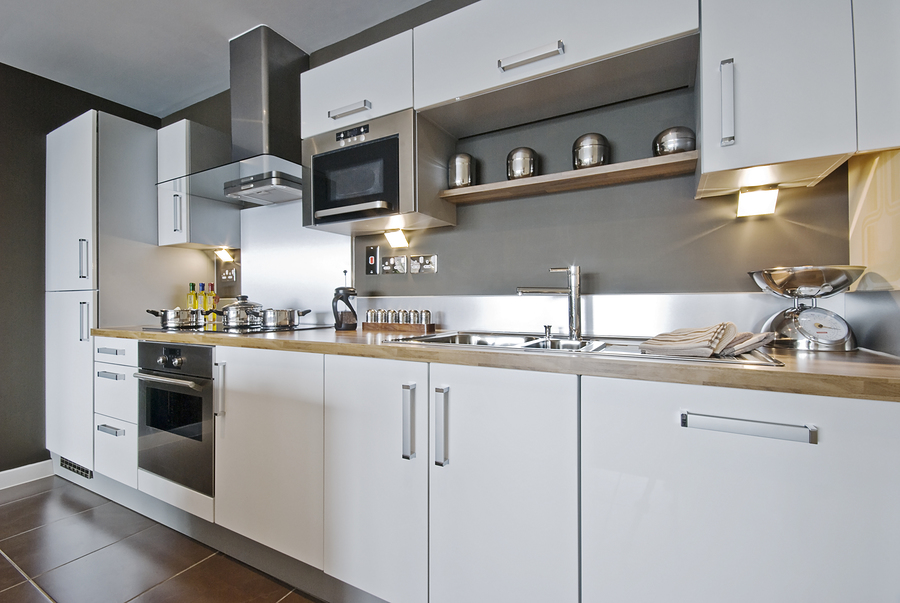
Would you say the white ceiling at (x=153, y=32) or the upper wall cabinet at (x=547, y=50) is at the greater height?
the white ceiling at (x=153, y=32)

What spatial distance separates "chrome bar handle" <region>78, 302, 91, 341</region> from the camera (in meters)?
2.42

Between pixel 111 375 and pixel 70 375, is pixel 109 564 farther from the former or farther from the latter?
pixel 70 375

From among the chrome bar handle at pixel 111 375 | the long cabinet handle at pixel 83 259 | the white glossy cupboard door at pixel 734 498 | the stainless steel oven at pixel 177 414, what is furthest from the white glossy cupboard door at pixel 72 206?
the white glossy cupboard door at pixel 734 498

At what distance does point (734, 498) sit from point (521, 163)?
130cm

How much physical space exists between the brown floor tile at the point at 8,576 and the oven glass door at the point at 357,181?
1.83 meters

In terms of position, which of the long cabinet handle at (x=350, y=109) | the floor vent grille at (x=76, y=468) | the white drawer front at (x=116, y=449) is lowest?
the floor vent grille at (x=76, y=468)

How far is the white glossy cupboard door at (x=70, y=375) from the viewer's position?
2.39m

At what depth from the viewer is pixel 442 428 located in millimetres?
1191

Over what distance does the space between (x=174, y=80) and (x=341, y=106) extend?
1.77 m

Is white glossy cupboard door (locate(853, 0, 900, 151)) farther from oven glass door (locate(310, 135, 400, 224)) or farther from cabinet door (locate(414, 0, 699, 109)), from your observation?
oven glass door (locate(310, 135, 400, 224))

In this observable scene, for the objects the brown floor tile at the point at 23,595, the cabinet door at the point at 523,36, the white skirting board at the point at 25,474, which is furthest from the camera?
the white skirting board at the point at 25,474

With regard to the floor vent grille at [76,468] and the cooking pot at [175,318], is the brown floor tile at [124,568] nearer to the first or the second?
the floor vent grille at [76,468]

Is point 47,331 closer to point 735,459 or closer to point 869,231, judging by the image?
point 735,459

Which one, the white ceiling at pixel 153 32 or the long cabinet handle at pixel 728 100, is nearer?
the long cabinet handle at pixel 728 100
